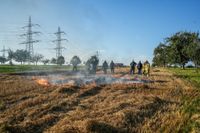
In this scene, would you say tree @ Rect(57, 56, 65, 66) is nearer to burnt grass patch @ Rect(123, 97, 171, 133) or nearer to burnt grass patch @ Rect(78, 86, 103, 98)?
burnt grass patch @ Rect(78, 86, 103, 98)

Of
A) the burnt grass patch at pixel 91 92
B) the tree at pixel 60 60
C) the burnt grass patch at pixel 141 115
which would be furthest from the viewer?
the tree at pixel 60 60

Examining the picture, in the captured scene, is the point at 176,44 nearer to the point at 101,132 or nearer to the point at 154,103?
the point at 154,103

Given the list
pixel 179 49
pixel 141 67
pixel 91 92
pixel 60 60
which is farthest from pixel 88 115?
pixel 60 60

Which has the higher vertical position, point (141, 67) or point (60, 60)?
point (60, 60)

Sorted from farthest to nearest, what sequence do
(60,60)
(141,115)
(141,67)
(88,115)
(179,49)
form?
(60,60), (179,49), (141,67), (141,115), (88,115)

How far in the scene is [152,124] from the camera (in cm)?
1356

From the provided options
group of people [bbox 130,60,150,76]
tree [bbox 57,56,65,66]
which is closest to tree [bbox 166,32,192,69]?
group of people [bbox 130,60,150,76]

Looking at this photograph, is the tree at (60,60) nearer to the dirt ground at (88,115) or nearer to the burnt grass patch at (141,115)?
the dirt ground at (88,115)

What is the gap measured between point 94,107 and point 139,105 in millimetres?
2261

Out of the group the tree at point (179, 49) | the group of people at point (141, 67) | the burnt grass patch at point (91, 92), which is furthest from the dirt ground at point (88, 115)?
the tree at point (179, 49)

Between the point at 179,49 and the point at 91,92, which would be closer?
the point at 91,92

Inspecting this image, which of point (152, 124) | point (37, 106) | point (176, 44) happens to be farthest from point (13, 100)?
point (176, 44)

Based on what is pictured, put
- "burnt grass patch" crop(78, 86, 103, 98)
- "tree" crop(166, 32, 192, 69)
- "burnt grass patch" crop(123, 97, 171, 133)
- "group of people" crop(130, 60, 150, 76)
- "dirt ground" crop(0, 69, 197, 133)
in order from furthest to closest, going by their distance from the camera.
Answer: "tree" crop(166, 32, 192, 69)
"group of people" crop(130, 60, 150, 76)
"burnt grass patch" crop(78, 86, 103, 98)
"burnt grass patch" crop(123, 97, 171, 133)
"dirt ground" crop(0, 69, 197, 133)

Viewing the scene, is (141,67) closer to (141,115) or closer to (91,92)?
(91,92)
